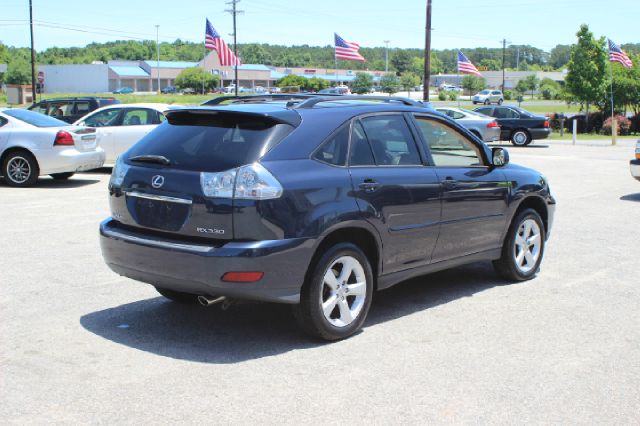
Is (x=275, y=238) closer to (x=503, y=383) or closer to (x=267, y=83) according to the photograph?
(x=503, y=383)

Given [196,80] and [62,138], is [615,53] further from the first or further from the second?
[196,80]

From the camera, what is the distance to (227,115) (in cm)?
568

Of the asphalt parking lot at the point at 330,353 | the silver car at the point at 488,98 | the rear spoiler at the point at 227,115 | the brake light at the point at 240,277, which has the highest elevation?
the silver car at the point at 488,98

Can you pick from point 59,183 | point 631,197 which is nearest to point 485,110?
point 631,197

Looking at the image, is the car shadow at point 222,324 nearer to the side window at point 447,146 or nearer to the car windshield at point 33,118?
the side window at point 447,146

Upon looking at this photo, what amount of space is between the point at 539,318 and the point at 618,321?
61cm

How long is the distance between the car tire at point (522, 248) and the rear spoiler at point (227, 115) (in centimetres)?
281

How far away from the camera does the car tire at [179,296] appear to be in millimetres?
6508

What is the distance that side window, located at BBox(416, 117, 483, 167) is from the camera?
22.0ft

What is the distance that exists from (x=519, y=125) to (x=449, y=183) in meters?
26.2

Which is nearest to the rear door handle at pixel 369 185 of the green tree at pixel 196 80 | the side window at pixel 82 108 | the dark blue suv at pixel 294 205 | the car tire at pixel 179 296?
the dark blue suv at pixel 294 205

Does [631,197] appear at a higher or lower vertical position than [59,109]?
lower

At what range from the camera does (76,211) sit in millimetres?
12000

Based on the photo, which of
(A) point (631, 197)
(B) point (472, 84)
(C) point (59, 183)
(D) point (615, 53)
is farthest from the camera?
(B) point (472, 84)
